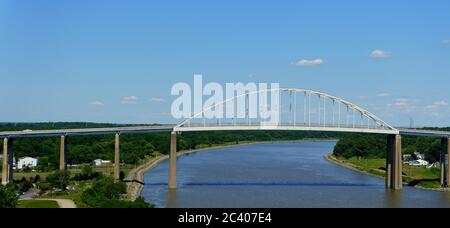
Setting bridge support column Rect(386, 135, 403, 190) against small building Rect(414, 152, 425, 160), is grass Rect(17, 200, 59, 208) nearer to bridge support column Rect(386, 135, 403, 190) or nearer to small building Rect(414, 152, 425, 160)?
bridge support column Rect(386, 135, 403, 190)

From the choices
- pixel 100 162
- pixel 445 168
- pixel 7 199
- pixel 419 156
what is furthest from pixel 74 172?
pixel 419 156

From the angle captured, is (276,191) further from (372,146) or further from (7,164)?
(372,146)

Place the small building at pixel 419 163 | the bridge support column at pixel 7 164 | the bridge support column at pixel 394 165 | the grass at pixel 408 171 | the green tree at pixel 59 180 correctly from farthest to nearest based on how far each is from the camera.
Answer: the small building at pixel 419 163 < the grass at pixel 408 171 < the bridge support column at pixel 394 165 < the bridge support column at pixel 7 164 < the green tree at pixel 59 180

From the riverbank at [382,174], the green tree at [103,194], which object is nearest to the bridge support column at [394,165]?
the riverbank at [382,174]

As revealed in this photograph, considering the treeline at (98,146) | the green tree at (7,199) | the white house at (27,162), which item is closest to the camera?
the green tree at (7,199)

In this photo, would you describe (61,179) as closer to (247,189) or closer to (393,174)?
(247,189)

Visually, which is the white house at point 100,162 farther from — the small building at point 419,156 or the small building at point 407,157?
the small building at point 419,156
